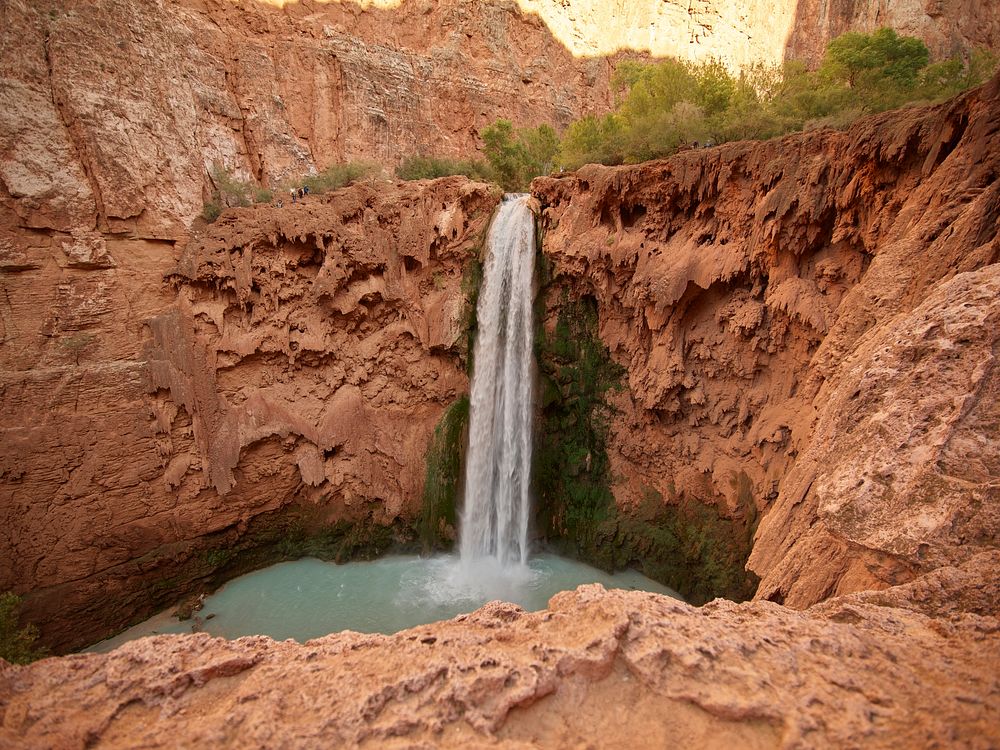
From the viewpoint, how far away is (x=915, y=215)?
5328mm

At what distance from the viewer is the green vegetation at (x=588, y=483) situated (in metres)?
9.38

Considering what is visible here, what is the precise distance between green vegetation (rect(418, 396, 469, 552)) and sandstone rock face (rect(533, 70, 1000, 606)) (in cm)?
335

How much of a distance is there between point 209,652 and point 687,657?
2.11 meters

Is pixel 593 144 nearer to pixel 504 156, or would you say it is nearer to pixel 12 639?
pixel 504 156

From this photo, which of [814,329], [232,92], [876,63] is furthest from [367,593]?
[876,63]

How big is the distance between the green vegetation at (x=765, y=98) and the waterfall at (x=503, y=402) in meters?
3.24

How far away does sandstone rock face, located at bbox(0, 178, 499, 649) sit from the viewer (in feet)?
28.2

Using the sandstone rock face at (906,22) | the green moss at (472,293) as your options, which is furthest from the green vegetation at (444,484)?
the sandstone rock face at (906,22)

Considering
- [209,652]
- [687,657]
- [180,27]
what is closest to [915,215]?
[687,657]

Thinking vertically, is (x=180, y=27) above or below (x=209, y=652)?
above

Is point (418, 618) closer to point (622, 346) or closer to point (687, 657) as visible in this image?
point (622, 346)

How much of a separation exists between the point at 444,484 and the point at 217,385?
5177 mm

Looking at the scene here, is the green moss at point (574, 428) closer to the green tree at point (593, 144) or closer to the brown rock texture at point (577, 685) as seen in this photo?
the green tree at point (593, 144)

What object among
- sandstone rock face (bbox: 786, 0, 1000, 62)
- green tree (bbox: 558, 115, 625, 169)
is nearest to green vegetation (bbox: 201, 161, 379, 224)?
green tree (bbox: 558, 115, 625, 169)
